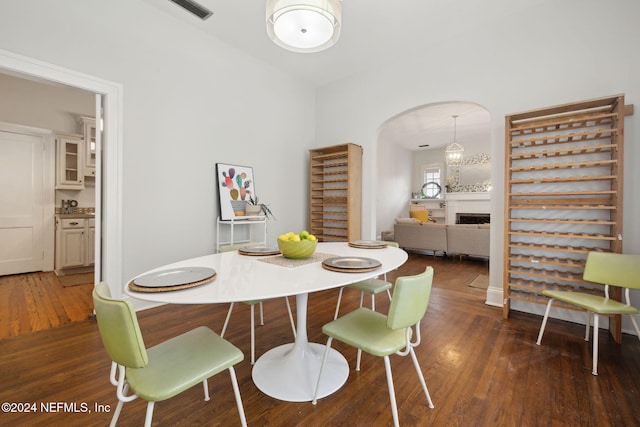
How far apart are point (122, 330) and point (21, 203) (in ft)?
16.3

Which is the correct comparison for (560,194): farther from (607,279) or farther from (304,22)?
(304,22)

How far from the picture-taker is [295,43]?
189 centimetres

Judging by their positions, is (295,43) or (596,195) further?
(596,195)

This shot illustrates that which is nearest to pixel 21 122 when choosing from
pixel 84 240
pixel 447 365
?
pixel 84 240

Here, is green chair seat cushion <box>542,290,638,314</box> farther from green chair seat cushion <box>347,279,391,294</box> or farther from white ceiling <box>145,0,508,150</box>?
white ceiling <box>145,0,508,150</box>

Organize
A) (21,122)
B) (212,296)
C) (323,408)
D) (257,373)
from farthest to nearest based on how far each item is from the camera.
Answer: (21,122)
(257,373)
(323,408)
(212,296)

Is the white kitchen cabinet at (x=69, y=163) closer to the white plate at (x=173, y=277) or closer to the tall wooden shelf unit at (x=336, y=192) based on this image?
the tall wooden shelf unit at (x=336, y=192)

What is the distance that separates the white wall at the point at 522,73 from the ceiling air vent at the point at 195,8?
7.31ft

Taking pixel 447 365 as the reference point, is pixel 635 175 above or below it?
above

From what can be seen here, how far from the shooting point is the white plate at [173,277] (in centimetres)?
113

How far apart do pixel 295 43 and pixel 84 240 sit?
4.46m

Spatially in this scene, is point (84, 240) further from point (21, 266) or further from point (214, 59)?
point (214, 59)

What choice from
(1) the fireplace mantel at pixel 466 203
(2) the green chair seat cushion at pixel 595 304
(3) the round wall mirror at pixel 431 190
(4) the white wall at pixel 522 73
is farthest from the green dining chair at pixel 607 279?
(3) the round wall mirror at pixel 431 190

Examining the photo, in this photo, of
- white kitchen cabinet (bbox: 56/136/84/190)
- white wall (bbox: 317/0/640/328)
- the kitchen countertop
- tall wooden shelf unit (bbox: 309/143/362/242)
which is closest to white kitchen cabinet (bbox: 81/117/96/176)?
white kitchen cabinet (bbox: 56/136/84/190)
